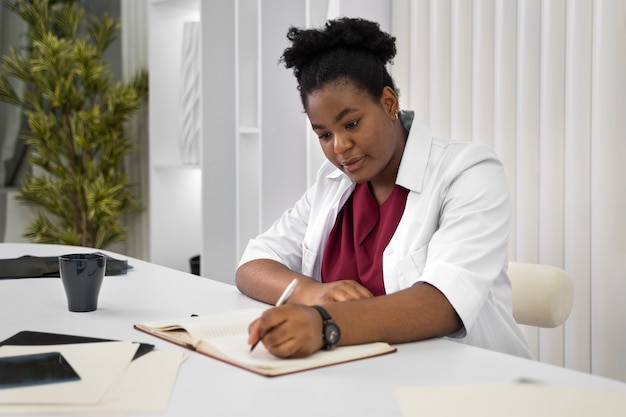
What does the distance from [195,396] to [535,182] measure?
6.06ft

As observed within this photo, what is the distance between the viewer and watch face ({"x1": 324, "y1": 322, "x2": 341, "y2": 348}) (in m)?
1.16

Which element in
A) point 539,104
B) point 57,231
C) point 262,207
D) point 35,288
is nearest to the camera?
point 35,288

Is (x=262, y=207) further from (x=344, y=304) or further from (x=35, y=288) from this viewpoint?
(x=344, y=304)

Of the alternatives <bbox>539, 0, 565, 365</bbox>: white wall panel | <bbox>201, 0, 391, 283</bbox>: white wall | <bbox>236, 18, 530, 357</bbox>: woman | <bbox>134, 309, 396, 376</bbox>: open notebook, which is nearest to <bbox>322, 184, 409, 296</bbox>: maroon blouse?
<bbox>236, 18, 530, 357</bbox>: woman

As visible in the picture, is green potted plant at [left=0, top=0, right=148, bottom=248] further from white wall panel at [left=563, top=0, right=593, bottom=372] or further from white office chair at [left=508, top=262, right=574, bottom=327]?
white office chair at [left=508, top=262, right=574, bottom=327]

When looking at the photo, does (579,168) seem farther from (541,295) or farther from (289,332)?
(289,332)

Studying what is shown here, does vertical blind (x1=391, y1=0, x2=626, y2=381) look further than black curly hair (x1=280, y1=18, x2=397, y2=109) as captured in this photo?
Yes

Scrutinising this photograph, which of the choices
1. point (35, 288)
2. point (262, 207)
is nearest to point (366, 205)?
point (35, 288)

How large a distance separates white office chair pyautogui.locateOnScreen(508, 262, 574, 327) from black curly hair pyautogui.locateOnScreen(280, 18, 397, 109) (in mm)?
554

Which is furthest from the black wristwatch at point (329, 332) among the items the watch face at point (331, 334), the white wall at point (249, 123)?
the white wall at point (249, 123)

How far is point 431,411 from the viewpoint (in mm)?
898

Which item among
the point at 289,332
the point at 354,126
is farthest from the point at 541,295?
the point at 289,332

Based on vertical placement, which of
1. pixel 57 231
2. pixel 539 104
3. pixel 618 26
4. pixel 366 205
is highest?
pixel 618 26

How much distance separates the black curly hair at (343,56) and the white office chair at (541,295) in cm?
55
